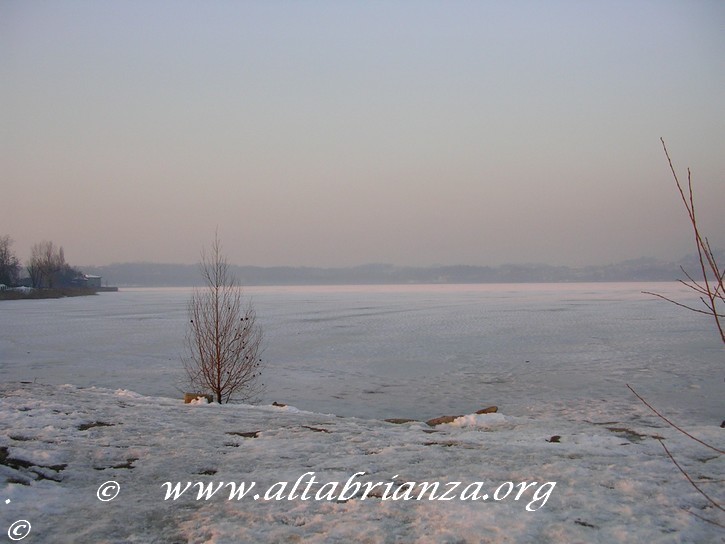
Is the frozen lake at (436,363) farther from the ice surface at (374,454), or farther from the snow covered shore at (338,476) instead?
the snow covered shore at (338,476)

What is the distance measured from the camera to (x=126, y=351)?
26.9 m

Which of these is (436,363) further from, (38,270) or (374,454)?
(38,270)

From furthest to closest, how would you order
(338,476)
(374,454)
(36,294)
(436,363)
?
1. (36,294)
2. (436,363)
3. (374,454)
4. (338,476)

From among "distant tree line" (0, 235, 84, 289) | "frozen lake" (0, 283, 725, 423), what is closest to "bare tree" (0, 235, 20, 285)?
"distant tree line" (0, 235, 84, 289)

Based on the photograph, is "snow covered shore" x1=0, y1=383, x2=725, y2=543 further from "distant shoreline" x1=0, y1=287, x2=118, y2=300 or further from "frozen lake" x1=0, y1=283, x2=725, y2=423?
"distant shoreline" x1=0, y1=287, x2=118, y2=300

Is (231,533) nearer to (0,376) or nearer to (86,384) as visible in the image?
(86,384)

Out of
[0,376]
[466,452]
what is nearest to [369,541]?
[466,452]

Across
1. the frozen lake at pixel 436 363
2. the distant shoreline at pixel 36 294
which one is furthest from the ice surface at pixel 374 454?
the distant shoreline at pixel 36 294

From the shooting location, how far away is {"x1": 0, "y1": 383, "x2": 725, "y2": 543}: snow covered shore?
4785 millimetres

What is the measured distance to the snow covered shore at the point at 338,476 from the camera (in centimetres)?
479

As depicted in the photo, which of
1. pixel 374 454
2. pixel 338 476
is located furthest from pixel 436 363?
pixel 338 476

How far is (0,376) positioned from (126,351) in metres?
7.35

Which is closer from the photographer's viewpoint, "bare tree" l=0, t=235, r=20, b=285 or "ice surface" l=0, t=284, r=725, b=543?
"ice surface" l=0, t=284, r=725, b=543

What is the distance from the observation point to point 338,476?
6184mm
